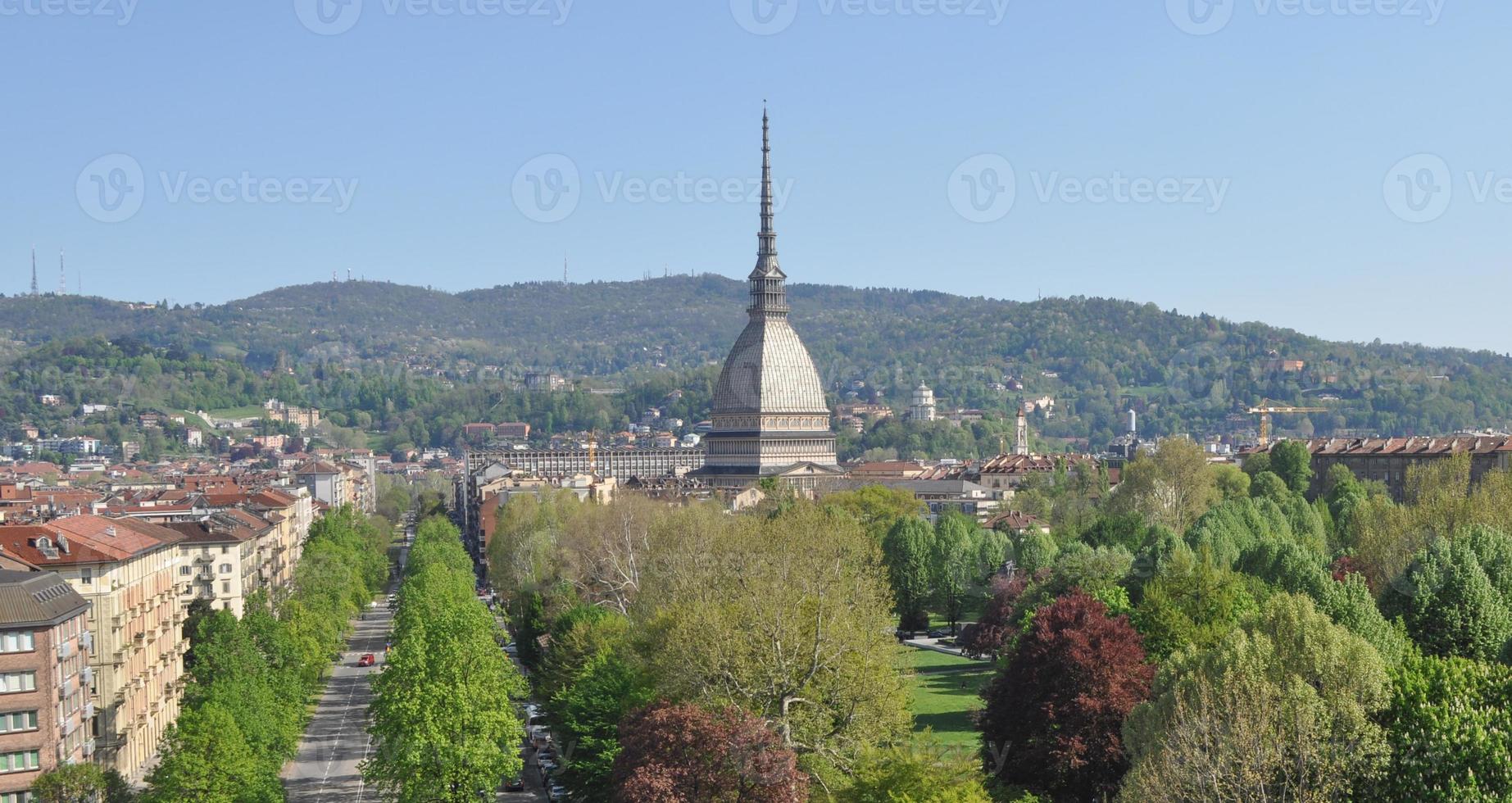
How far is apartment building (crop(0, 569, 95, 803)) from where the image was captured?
49344mm

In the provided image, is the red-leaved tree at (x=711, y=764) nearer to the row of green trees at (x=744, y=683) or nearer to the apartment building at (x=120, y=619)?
the row of green trees at (x=744, y=683)

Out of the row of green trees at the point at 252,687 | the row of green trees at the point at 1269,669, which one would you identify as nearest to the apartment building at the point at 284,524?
the row of green trees at the point at 252,687

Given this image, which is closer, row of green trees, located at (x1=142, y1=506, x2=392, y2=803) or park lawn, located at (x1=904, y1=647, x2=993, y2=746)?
row of green trees, located at (x1=142, y1=506, x2=392, y2=803)

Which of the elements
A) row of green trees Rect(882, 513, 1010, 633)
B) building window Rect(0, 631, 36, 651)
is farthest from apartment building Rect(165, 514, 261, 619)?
building window Rect(0, 631, 36, 651)

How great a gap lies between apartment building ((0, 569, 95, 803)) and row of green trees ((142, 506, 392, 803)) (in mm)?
2666

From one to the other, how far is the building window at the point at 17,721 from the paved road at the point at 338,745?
9.28 m

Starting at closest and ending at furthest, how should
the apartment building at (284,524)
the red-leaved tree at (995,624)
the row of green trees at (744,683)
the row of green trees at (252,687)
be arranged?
1. the row of green trees at (744,683)
2. the row of green trees at (252,687)
3. the red-leaved tree at (995,624)
4. the apartment building at (284,524)

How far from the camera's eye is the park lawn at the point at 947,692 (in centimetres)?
6259

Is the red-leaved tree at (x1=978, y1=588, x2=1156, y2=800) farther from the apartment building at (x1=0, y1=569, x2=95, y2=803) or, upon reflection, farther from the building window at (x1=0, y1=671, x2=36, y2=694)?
the building window at (x1=0, y1=671, x2=36, y2=694)

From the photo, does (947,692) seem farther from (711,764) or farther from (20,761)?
(20,761)

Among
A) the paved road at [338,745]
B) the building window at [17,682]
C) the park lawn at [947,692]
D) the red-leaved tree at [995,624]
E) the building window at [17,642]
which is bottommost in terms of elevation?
the paved road at [338,745]

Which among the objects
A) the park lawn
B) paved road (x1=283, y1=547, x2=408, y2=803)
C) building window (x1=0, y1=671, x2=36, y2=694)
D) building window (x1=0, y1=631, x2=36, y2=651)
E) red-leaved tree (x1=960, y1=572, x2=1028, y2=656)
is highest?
building window (x1=0, y1=631, x2=36, y2=651)

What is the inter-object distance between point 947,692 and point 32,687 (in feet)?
111

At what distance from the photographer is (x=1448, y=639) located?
2175 inches
